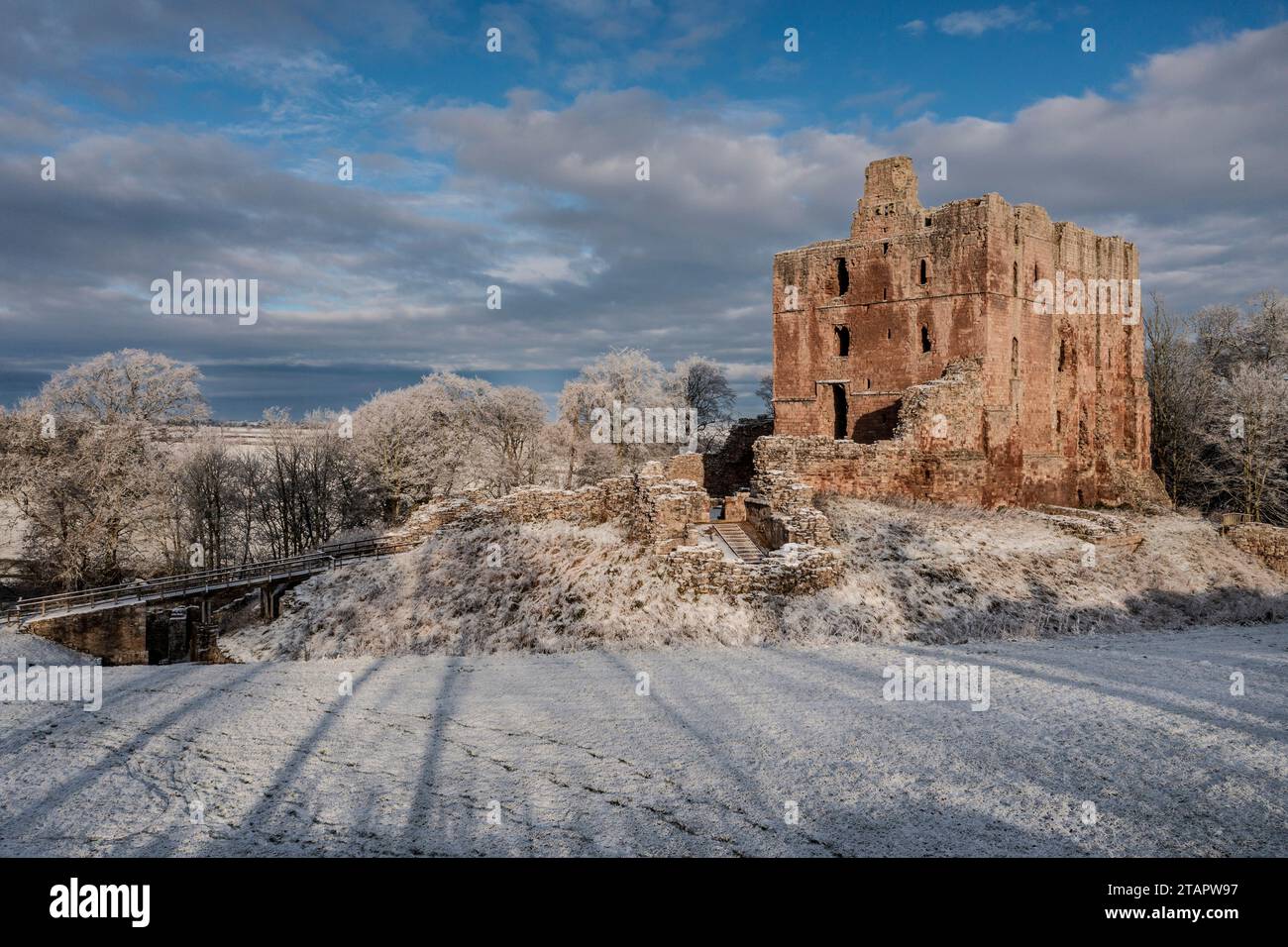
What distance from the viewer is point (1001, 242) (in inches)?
925

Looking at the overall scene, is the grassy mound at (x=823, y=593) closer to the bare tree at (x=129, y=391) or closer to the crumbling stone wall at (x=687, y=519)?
the crumbling stone wall at (x=687, y=519)

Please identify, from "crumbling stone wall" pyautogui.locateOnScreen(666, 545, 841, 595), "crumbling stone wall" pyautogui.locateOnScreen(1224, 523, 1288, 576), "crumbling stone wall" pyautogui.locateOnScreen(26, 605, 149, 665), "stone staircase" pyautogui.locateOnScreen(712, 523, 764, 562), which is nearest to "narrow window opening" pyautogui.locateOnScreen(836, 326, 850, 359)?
"stone staircase" pyautogui.locateOnScreen(712, 523, 764, 562)

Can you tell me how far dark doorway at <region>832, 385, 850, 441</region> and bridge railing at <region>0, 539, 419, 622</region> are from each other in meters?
15.9

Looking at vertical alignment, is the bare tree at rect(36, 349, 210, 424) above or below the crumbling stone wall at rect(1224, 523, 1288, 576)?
above

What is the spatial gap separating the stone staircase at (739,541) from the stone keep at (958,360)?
7.26ft

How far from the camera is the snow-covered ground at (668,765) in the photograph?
562cm
